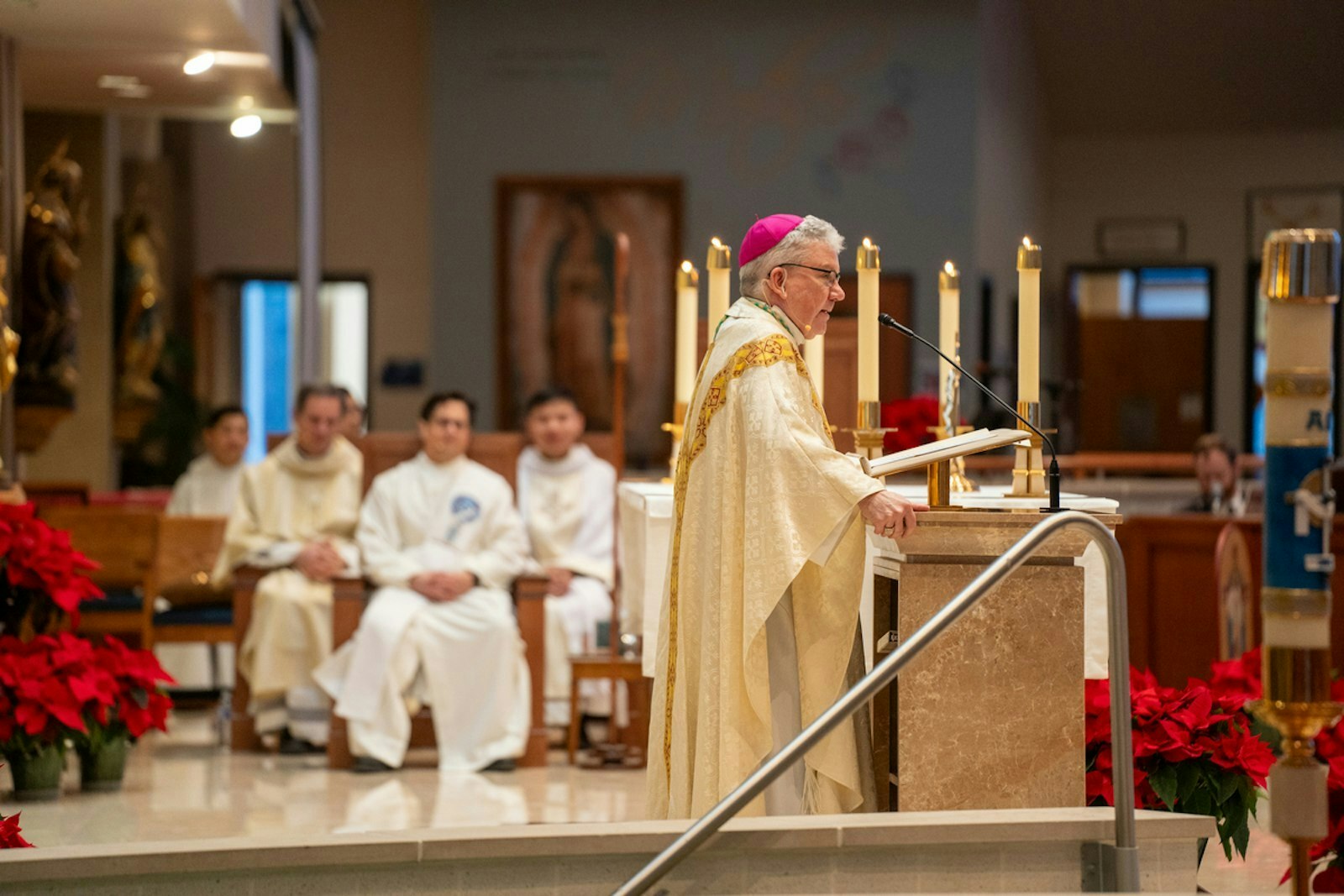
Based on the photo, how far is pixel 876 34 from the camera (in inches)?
505

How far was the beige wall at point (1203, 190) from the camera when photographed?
15383 mm

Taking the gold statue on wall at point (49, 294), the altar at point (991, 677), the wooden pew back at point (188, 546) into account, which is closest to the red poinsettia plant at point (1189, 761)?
the altar at point (991, 677)

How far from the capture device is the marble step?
2.96 m

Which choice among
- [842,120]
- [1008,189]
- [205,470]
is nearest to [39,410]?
[205,470]

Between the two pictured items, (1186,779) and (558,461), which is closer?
(1186,779)

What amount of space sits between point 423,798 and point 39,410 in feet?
17.1

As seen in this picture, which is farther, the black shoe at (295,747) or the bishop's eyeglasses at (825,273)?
the black shoe at (295,747)

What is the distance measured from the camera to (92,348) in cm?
1217

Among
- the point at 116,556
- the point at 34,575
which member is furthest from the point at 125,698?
the point at 116,556

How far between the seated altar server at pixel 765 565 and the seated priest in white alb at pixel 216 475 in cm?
607

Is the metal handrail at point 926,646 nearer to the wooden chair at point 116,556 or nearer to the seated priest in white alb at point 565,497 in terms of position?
the seated priest in white alb at point 565,497

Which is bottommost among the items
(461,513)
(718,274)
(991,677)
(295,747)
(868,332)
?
(295,747)

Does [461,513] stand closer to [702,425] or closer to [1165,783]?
[702,425]

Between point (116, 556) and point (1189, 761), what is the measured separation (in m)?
5.50
